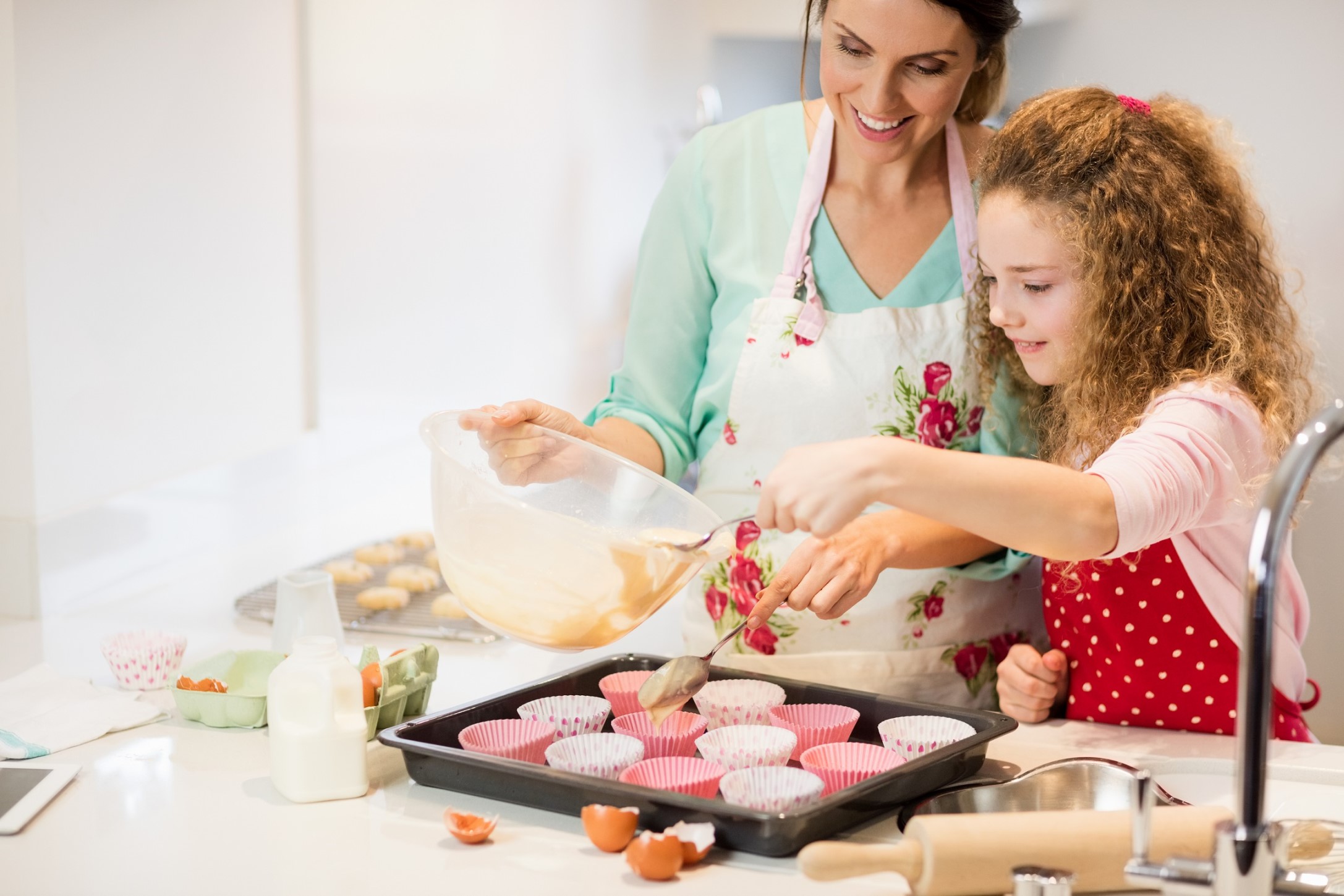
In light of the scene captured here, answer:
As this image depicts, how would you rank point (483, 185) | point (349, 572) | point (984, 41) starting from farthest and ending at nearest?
point (483, 185)
point (349, 572)
point (984, 41)

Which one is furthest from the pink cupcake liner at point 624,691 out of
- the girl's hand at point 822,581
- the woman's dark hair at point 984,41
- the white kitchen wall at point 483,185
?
the white kitchen wall at point 483,185

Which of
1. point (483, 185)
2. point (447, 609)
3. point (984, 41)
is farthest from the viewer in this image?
point (483, 185)

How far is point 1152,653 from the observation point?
1.33 metres

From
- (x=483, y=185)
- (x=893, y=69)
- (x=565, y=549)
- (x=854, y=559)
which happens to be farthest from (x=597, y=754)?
(x=483, y=185)

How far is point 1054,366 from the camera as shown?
4.17ft

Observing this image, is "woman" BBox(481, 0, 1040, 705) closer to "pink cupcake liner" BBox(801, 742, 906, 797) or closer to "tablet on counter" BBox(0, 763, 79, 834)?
"pink cupcake liner" BBox(801, 742, 906, 797)

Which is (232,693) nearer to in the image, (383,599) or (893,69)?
(383,599)

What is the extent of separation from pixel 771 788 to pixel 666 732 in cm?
16

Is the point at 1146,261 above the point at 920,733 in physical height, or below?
above

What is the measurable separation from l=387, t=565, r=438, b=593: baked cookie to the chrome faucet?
4.02 ft

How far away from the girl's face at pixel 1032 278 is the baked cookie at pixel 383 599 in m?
0.89

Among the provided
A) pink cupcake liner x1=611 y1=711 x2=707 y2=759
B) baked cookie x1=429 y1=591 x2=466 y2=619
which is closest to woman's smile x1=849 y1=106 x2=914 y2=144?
pink cupcake liner x1=611 y1=711 x2=707 y2=759

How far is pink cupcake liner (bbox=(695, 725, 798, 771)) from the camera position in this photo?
1.07 m

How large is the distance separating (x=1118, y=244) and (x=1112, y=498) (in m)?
0.32
